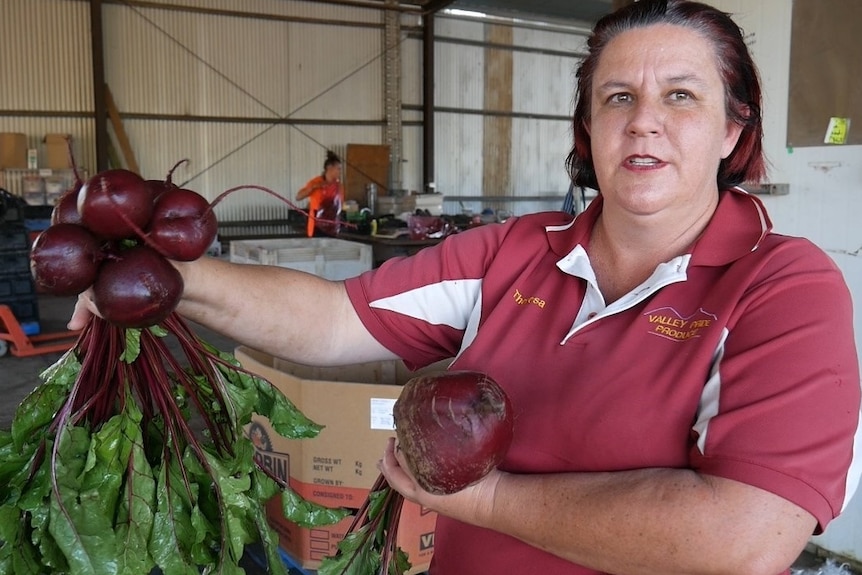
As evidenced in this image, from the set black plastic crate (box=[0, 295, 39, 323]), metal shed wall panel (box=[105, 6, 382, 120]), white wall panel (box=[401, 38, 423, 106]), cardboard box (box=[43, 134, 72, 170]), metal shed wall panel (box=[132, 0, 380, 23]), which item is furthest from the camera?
white wall panel (box=[401, 38, 423, 106])

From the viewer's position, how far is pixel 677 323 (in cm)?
109

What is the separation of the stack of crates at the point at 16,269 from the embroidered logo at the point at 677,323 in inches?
257

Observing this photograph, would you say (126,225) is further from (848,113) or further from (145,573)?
(848,113)

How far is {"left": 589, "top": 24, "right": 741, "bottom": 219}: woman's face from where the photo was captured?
1166mm

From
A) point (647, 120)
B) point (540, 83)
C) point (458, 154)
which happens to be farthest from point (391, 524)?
point (540, 83)

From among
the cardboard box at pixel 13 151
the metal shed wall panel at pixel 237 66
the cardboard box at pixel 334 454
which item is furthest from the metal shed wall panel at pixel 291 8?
the cardboard box at pixel 334 454

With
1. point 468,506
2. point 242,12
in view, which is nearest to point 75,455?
point 468,506

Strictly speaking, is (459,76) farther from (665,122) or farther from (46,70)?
(665,122)

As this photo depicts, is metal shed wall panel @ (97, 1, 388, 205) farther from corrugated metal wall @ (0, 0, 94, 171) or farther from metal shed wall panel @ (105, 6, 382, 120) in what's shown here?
corrugated metal wall @ (0, 0, 94, 171)

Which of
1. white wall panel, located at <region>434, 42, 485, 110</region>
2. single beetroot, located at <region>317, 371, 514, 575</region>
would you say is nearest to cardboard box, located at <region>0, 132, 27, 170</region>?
white wall panel, located at <region>434, 42, 485, 110</region>

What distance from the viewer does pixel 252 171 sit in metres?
11.6

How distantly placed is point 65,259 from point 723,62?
41.0 inches

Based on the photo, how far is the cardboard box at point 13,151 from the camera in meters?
9.72

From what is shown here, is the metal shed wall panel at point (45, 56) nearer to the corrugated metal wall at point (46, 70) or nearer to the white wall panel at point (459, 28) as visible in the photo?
the corrugated metal wall at point (46, 70)
